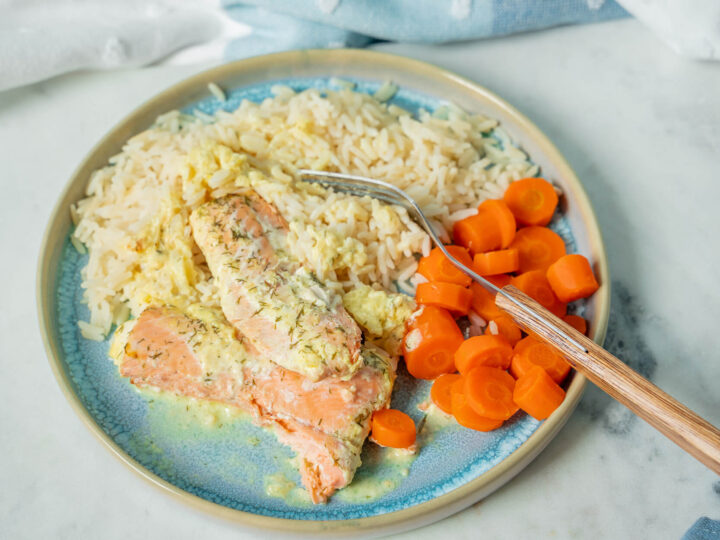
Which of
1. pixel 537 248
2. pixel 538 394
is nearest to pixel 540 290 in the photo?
pixel 537 248

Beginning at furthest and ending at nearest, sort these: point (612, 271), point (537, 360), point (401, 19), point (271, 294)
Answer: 1. point (401, 19)
2. point (612, 271)
3. point (271, 294)
4. point (537, 360)

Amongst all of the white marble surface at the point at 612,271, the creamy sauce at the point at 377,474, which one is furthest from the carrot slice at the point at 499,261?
the creamy sauce at the point at 377,474

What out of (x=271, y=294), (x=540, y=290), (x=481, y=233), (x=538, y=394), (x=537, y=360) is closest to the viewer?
(x=538, y=394)

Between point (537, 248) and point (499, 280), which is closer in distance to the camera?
point (499, 280)

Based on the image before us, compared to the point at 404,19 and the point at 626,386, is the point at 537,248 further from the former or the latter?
the point at 404,19

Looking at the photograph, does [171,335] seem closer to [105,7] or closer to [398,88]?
[398,88]

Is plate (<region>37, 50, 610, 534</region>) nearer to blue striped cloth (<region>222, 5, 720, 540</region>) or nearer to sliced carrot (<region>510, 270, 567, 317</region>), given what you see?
sliced carrot (<region>510, 270, 567, 317</region>)

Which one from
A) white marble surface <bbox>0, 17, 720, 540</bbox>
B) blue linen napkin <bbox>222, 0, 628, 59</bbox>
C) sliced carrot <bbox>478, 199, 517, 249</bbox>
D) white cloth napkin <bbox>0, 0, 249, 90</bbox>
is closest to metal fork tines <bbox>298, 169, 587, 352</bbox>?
sliced carrot <bbox>478, 199, 517, 249</bbox>
